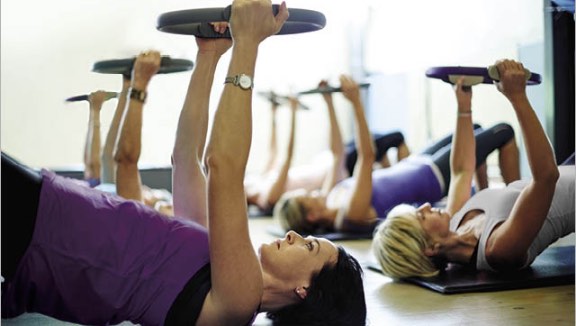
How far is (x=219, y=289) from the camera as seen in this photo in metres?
1.53

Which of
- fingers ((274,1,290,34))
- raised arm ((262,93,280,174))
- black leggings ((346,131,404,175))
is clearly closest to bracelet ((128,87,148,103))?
fingers ((274,1,290,34))

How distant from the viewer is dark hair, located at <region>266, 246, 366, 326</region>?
69.1 inches

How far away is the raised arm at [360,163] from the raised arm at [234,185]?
2.03 m

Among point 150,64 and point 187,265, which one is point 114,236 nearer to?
point 187,265

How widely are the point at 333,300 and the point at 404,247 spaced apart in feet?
2.59

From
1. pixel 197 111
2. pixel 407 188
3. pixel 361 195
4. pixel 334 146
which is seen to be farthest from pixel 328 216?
pixel 197 111

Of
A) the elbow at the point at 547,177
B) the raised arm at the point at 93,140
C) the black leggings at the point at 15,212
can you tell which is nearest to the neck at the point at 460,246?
the elbow at the point at 547,177

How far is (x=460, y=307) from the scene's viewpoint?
2.15m

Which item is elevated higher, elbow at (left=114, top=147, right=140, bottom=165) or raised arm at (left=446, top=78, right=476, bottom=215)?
elbow at (left=114, top=147, right=140, bottom=165)

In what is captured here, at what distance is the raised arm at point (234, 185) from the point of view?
4.88 ft

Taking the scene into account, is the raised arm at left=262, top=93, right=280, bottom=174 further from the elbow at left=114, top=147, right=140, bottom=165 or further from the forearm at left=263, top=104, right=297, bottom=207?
the elbow at left=114, top=147, right=140, bottom=165

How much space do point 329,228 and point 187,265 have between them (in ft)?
7.70

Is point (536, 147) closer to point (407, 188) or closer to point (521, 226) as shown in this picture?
point (521, 226)

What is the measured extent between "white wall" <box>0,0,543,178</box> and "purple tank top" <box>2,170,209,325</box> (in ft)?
2.21
